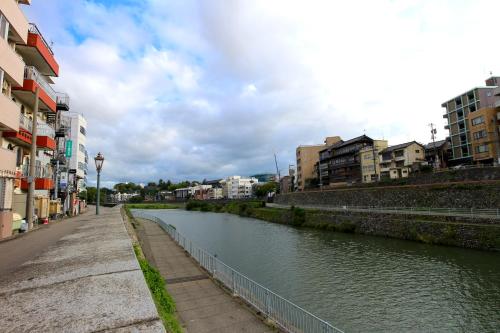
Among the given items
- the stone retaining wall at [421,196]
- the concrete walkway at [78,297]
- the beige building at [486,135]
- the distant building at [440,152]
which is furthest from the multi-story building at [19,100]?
the distant building at [440,152]

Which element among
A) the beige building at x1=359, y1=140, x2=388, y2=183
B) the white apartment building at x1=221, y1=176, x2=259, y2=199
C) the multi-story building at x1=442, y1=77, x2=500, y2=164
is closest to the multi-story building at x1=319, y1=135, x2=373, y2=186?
the beige building at x1=359, y1=140, x2=388, y2=183

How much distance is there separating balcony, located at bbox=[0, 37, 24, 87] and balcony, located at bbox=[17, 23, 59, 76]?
3.51 m

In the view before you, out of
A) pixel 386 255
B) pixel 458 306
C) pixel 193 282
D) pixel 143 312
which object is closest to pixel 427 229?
pixel 386 255

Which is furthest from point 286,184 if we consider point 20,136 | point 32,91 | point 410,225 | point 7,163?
point 7,163

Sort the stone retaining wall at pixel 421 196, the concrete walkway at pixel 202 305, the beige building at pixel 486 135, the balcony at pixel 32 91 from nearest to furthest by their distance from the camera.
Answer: the concrete walkway at pixel 202 305, the balcony at pixel 32 91, the stone retaining wall at pixel 421 196, the beige building at pixel 486 135

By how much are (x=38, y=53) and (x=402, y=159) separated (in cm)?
6360

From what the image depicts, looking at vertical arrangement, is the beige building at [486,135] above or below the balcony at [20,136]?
above

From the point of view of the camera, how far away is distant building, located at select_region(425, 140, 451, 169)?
63438 millimetres

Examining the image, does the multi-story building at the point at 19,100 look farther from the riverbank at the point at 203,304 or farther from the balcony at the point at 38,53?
the riverbank at the point at 203,304

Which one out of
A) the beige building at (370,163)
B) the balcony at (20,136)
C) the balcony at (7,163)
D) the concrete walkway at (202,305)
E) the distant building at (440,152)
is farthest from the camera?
the beige building at (370,163)

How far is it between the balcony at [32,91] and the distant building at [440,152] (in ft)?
225

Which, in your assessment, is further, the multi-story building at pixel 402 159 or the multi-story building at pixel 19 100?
the multi-story building at pixel 402 159

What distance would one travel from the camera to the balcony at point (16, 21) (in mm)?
15699

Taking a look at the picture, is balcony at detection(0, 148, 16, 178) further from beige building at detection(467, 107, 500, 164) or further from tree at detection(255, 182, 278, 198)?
tree at detection(255, 182, 278, 198)
